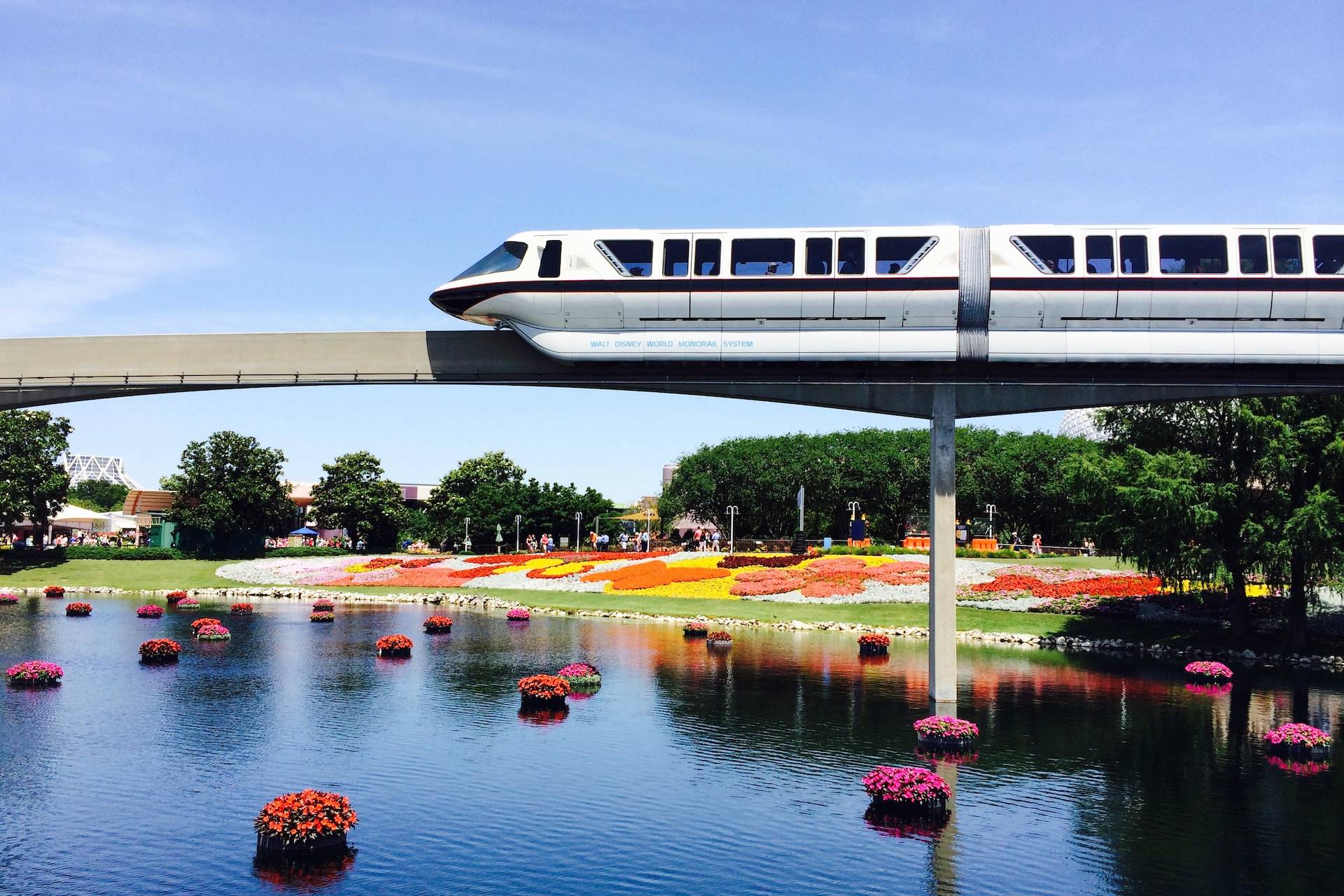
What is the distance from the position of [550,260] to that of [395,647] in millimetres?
21737

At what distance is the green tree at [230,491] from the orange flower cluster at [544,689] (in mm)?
69050

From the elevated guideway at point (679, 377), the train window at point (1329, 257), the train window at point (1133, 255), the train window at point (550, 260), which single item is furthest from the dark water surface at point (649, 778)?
the train window at point (1329, 257)

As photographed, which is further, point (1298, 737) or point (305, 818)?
point (1298, 737)

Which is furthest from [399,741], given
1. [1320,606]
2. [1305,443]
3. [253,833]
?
[1320,606]

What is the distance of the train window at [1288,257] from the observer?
1287 inches

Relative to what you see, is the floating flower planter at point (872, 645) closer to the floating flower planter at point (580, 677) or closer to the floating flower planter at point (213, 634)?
the floating flower planter at point (580, 677)

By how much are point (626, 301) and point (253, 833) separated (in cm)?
1813

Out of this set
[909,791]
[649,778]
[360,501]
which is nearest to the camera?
[909,791]

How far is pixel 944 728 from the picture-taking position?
1246 inches

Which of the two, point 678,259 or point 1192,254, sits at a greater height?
point 1192,254

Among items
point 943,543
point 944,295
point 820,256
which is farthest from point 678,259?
point 943,543

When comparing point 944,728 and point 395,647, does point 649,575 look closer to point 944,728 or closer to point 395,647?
point 395,647

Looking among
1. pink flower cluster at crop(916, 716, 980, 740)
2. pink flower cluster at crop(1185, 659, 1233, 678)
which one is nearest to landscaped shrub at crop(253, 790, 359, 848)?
pink flower cluster at crop(916, 716, 980, 740)

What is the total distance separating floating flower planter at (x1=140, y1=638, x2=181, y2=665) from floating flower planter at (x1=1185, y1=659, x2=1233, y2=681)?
41.3 m
